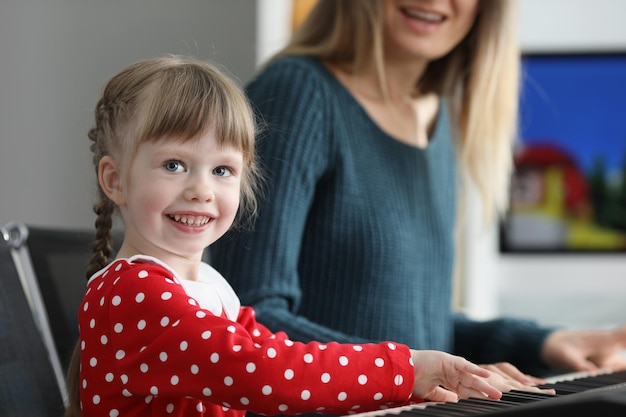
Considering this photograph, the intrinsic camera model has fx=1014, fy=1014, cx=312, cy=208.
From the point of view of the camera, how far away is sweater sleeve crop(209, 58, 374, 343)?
4.16 feet

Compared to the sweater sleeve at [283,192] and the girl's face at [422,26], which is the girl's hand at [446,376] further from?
the girl's face at [422,26]

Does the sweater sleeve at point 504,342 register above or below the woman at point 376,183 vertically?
below

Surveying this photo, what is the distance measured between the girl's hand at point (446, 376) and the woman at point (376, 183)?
1.17 feet

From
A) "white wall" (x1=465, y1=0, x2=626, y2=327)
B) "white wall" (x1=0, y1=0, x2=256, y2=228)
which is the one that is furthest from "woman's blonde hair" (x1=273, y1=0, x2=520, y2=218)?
"white wall" (x1=0, y1=0, x2=256, y2=228)

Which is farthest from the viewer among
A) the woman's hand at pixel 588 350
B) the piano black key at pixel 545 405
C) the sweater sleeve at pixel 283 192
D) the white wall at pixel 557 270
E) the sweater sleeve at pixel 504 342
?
the white wall at pixel 557 270

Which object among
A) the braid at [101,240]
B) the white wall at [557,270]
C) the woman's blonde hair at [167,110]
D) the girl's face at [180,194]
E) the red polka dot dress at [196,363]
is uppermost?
the woman's blonde hair at [167,110]

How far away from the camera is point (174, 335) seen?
80 cm

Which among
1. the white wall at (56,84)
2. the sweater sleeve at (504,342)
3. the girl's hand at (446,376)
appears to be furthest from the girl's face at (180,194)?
the white wall at (56,84)

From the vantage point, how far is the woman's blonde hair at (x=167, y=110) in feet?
2.85

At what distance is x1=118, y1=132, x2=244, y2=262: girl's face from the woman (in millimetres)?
330

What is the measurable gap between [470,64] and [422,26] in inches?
8.0

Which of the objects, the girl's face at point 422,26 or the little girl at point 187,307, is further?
the girl's face at point 422,26

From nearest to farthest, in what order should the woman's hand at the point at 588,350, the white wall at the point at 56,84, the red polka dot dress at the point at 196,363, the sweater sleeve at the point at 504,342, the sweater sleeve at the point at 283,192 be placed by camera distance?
the red polka dot dress at the point at 196,363
the sweater sleeve at the point at 283,192
the woman's hand at the point at 588,350
the sweater sleeve at the point at 504,342
the white wall at the point at 56,84

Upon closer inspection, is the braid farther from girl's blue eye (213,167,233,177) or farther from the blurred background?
the blurred background
